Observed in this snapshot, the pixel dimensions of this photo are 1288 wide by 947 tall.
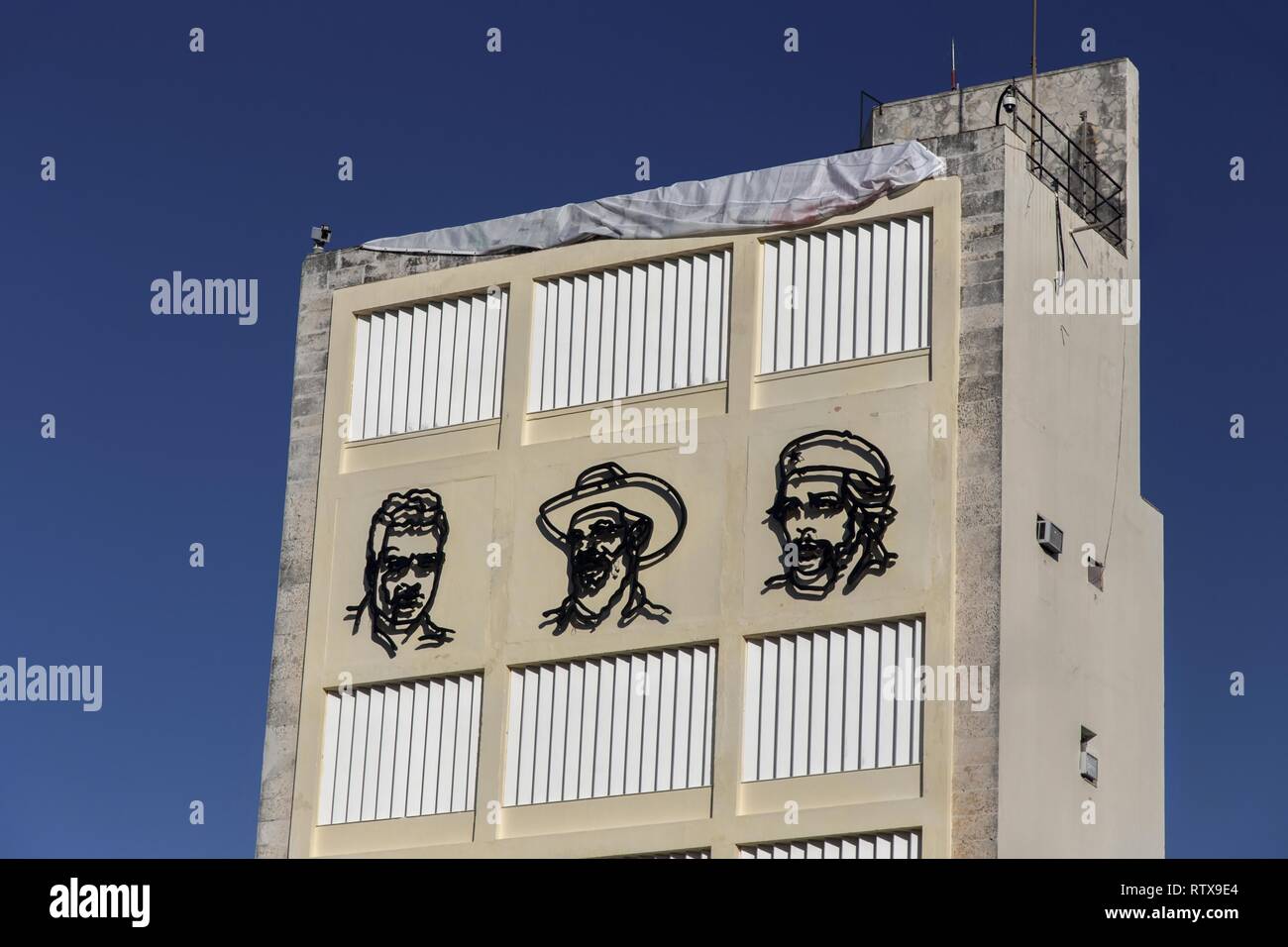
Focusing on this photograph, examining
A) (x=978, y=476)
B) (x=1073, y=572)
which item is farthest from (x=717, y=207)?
(x=1073, y=572)

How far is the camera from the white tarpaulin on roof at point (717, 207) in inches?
1307

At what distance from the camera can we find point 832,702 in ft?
103

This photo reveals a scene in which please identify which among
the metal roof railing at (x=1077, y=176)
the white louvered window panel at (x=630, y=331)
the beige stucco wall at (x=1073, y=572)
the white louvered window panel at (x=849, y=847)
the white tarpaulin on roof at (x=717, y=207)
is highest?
the metal roof railing at (x=1077, y=176)

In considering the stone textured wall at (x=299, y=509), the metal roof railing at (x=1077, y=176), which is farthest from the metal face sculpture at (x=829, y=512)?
the stone textured wall at (x=299, y=509)

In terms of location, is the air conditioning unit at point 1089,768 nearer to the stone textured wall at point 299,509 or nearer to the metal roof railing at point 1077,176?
the metal roof railing at point 1077,176

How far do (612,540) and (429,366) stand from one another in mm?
4642

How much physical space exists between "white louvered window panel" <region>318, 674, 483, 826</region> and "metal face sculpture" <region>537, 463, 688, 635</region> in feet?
6.13

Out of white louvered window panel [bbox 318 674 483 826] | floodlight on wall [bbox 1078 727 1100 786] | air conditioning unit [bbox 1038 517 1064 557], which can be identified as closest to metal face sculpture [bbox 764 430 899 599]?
air conditioning unit [bbox 1038 517 1064 557]

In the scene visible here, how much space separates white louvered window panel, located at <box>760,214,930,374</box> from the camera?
1287 inches

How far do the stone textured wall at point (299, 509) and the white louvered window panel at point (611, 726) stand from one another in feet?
12.3

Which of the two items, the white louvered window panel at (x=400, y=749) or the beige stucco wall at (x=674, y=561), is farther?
the white louvered window panel at (x=400, y=749)
